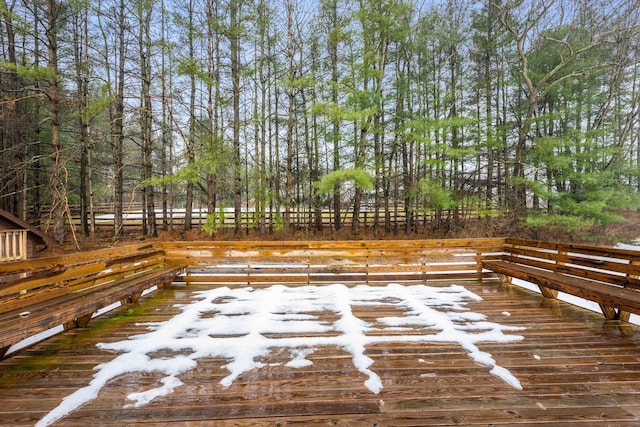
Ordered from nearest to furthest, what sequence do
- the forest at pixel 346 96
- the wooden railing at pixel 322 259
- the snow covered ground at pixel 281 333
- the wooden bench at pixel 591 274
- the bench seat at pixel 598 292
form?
the snow covered ground at pixel 281 333, the bench seat at pixel 598 292, the wooden bench at pixel 591 274, the wooden railing at pixel 322 259, the forest at pixel 346 96

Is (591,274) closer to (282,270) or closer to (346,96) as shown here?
(282,270)

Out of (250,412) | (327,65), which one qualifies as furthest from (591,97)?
(250,412)

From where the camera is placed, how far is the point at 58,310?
2.46 metres

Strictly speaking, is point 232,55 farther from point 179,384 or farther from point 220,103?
point 179,384

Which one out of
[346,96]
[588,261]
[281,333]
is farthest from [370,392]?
[346,96]

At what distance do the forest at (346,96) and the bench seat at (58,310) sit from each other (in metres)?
5.75

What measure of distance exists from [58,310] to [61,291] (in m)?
1.20

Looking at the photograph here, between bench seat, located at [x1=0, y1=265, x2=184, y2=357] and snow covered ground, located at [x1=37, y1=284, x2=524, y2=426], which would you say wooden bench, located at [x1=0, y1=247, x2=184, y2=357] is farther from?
snow covered ground, located at [x1=37, y1=284, x2=524, y2=426]

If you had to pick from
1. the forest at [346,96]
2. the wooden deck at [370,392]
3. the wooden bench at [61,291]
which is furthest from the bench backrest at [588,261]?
the wooden bench at [61,291]

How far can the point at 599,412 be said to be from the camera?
5.76ft

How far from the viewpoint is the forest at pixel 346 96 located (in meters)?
8.84

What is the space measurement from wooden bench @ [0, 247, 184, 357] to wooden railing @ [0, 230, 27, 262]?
16.7 feet

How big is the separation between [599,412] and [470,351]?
905 millimetres

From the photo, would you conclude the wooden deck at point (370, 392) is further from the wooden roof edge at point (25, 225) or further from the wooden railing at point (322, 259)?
the wooden roof edge at point (25, 225)
